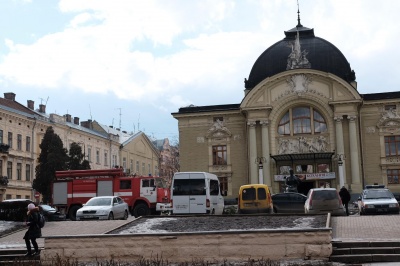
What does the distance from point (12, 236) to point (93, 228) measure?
11.2ft

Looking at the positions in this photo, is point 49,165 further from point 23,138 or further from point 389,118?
point 389,118

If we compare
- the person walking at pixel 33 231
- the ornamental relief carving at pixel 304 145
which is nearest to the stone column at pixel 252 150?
the ornamental relief carving at pixel 304 145

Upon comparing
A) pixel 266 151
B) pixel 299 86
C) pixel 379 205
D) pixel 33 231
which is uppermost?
pixel 299 86

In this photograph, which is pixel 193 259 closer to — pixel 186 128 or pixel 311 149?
pixel 311 149

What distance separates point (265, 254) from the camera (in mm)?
14891

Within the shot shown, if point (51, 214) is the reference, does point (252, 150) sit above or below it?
above

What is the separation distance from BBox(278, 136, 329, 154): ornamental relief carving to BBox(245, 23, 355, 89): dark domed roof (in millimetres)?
7076

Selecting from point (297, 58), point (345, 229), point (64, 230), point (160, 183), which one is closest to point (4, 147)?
point (160, 183)

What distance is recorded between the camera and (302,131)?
5072 centimetres

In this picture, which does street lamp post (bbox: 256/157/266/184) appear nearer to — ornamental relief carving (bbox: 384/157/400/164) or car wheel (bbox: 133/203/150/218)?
ornamental relief carving (bbox: 384/157/400/164)

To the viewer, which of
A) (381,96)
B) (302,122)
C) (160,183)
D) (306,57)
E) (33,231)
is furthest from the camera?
(306,57)

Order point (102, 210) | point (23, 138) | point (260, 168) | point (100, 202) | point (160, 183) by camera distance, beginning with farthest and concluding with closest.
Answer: point (23, 138) < point (260, 168) < point (160, 183) < point (100, 202) < point (102, 210)

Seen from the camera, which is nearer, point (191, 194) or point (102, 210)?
point (102, 210)

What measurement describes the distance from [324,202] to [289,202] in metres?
8.29
